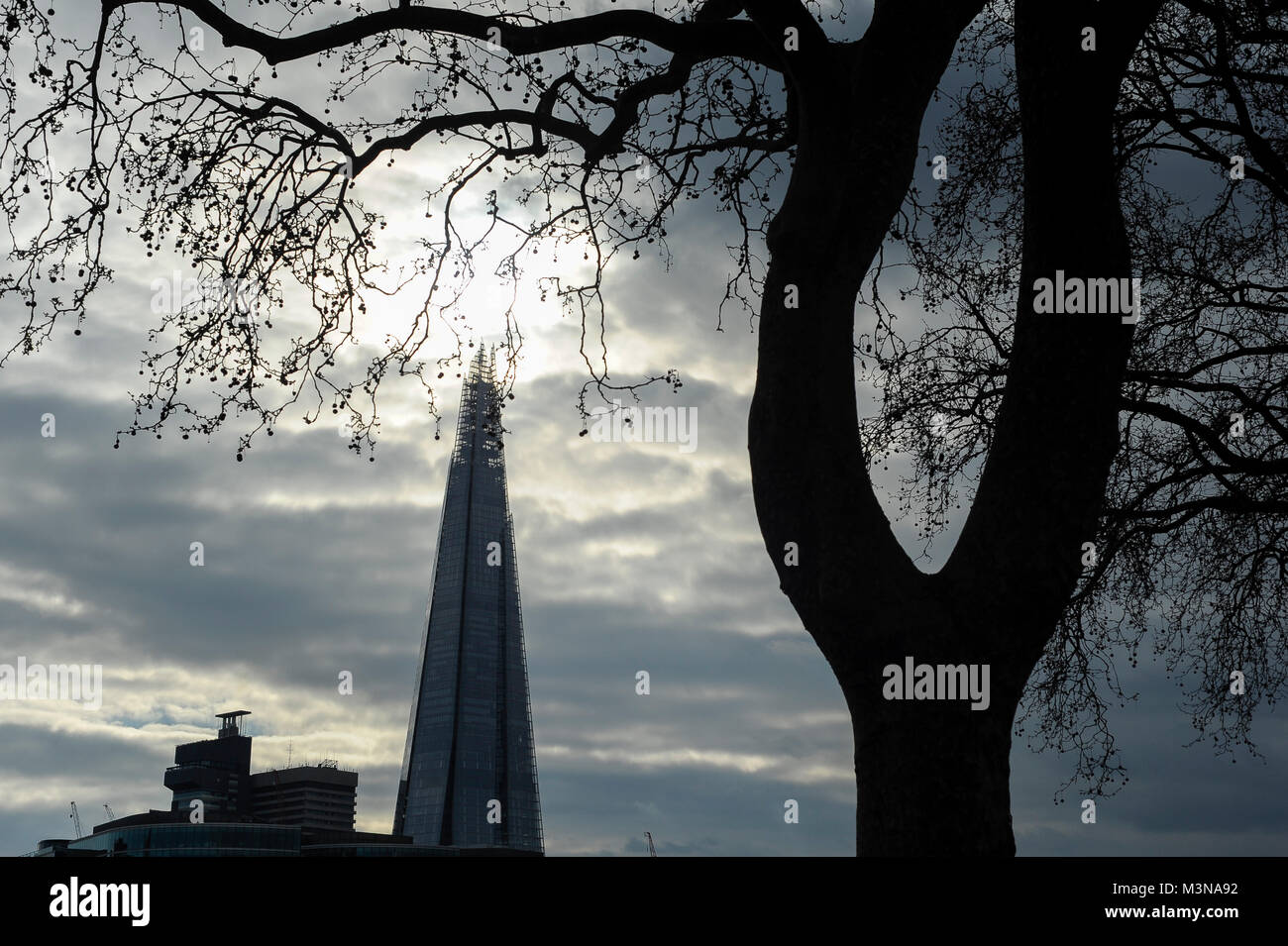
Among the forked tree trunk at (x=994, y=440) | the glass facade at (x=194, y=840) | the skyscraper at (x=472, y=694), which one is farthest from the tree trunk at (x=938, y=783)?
the skyscraper at (x=472, y=694)

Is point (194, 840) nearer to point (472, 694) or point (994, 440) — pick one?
point (472, 694)

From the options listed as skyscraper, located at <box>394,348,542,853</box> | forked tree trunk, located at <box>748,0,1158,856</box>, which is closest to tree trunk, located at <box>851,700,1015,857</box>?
forked tree trunk, located at <box>748,0,1158,856</box>

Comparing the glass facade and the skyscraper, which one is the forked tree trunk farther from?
the skyscraper

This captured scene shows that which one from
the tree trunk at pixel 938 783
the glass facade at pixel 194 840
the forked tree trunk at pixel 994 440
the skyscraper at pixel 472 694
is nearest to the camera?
the tree trunk at pixel 938 783

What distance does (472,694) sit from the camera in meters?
160

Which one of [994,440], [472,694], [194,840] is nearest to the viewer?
[994,440]

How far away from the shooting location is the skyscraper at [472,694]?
15800 cm

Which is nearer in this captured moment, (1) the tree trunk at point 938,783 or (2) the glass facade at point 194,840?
(1) the tree trunk at point 938,783

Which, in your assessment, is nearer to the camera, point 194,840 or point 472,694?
point 194,840

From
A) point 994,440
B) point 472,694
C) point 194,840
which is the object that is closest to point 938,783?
point 994,440

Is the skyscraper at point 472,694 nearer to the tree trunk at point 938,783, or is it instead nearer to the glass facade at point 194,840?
the glass facade at point 194,840

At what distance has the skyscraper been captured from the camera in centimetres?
15800
